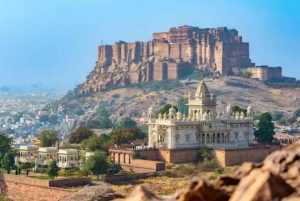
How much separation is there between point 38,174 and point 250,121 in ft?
49.9

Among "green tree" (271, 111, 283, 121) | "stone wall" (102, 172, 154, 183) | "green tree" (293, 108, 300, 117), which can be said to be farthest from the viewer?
"green tree" (293, 108, 300, 117)

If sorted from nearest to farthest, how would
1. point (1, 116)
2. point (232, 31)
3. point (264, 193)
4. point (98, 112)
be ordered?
point (264, 193) → point (98, 112) → point (232, 31) → point (1, 116)

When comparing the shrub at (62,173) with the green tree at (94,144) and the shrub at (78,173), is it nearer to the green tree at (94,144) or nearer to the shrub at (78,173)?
the shrub at (78,173)

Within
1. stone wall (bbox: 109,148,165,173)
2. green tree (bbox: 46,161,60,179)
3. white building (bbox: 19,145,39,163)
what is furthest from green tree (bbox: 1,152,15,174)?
stone wall (bbox: 109,148,165,173)

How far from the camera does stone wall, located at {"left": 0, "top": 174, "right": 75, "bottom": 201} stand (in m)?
38.7

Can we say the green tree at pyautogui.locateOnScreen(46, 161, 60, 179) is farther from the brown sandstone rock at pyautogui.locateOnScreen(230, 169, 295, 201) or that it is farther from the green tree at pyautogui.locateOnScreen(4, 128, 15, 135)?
the green tree at pyautogui.locateOnScreen(4, 128, 15, 135)

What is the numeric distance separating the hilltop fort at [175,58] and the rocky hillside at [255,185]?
10258cm

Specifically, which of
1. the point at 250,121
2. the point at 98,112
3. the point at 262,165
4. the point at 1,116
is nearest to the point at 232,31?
the point at 98,112

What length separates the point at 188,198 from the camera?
1057 centimetres

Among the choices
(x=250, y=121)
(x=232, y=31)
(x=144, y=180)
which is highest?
(x=232, y=31)

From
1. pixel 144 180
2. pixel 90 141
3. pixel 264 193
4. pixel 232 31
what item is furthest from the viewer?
pixel 232 31

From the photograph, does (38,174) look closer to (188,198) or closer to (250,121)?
(250,121)

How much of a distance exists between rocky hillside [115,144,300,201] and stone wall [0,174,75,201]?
27.3 m

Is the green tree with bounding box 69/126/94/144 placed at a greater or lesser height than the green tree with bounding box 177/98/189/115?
lesser
